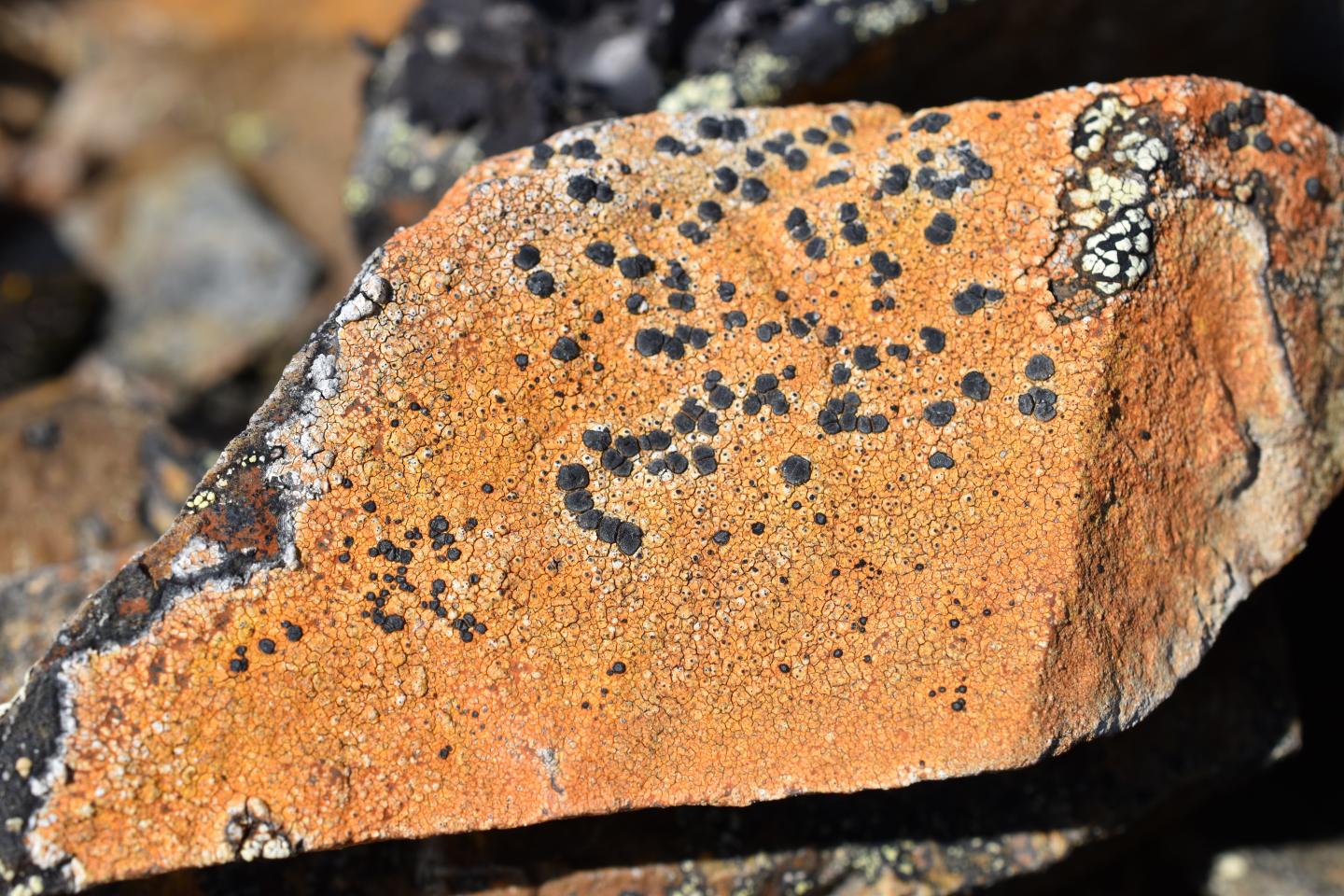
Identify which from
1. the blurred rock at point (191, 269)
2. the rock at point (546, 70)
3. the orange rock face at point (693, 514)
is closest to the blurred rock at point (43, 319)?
the blurred rock at point (191, 269)

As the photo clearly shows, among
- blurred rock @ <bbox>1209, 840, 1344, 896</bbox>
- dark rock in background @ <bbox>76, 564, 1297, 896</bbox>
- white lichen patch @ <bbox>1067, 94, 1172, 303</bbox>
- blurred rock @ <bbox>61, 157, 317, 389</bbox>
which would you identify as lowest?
blurred rock @ <bbox>1209, 840, 1344, 896</bbox>

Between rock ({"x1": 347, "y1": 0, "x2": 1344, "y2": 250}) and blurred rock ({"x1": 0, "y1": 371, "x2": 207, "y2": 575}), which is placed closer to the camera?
rock ({"x1": 347, "y1": 0, "x2": 1344, "y2": 250})

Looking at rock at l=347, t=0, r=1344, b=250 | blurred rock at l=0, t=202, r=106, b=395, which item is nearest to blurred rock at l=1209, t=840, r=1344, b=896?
rock at l=347, t=0, r=1344, b=250

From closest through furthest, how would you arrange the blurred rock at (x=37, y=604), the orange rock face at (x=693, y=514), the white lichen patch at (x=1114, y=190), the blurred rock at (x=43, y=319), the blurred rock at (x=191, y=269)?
the orange rock face at (x=693, y=514) → the white lichen patch at (x=1114, y=190) → the blurred rock at (x=37, y=604) → the blurred rock at (x=43, y=319) → the blurred rock at (x=191, y=269)

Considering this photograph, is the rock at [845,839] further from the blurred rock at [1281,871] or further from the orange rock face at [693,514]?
the blurred rock at [1281,871]

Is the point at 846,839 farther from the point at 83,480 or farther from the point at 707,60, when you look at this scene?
the point at 83,480

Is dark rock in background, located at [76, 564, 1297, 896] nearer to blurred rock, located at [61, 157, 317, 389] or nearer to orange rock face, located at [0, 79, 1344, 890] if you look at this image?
orange rock face, located at [0, 79, 1344, 890]

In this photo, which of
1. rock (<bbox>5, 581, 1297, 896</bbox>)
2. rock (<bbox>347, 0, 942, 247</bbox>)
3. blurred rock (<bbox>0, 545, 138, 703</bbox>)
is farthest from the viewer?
rock (<bbox>347, 0, 942, 247</bbox>)

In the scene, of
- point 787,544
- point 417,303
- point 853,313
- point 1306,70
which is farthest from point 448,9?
→ point 1306,70
